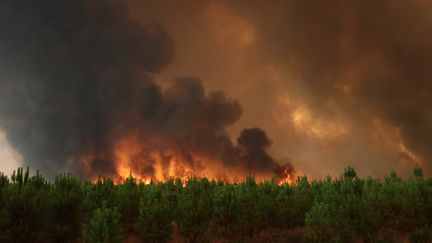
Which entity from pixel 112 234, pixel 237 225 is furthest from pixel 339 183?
pixel 112 234

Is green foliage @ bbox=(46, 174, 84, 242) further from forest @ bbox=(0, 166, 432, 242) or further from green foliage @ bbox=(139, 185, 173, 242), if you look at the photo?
green foliage @ bbox=(139, 185, 173, 242)

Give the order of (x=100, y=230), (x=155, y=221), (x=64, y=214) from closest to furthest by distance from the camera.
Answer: (x=100, y=230) → (x=64, y=214) → (x=155, y=221)

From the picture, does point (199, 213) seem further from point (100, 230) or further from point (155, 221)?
point (100, 230)

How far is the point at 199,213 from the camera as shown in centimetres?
2038

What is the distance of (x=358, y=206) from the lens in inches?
805

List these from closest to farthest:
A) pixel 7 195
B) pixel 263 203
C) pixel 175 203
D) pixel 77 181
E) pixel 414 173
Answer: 1. pixel 7 195
2. pixel 77 181
3. pixel 175 203
4. pixel 263 203
5. pixel 414 173

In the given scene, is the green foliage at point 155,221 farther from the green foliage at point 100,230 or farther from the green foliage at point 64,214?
the green foliage at point 64,214

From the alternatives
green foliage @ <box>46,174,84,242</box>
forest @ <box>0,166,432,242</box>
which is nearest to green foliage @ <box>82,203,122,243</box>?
forest @ <box>0,166,432,242</box>

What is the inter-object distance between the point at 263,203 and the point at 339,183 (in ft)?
20.9

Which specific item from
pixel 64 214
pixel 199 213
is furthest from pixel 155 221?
pixel 64 214

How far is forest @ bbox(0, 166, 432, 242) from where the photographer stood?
1739 cm

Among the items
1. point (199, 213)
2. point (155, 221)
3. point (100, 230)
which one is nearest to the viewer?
point (100, 230)

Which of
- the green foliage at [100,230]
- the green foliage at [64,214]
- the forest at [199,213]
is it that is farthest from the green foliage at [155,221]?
the green foliage at [64,214]

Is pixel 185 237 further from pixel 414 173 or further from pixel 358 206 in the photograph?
pixel 414 173
